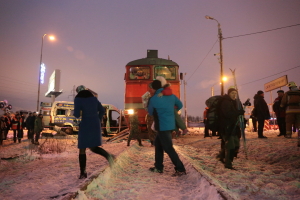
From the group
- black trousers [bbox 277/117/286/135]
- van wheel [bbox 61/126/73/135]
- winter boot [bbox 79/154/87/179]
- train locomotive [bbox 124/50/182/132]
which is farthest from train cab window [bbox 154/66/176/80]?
van wheel [bbox 61/126/73/135]

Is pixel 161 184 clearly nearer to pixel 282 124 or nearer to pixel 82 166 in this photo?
pixel 82 166

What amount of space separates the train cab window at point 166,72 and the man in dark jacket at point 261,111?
430 cm

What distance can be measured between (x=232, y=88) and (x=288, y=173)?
1.85 m

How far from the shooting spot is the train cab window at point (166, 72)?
1190 cm

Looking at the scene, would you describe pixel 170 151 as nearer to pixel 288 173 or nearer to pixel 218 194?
pixel 218 194

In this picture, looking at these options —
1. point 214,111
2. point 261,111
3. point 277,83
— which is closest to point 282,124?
point 261,111

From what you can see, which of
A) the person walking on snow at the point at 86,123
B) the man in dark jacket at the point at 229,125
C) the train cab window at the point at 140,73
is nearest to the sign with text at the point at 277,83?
the train cab window at the point at 140,73

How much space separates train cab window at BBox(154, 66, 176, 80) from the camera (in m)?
11.9

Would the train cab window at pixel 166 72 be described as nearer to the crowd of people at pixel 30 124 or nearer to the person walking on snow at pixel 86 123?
the crowd of people at pixel 30 124

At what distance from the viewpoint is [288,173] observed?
3947mm

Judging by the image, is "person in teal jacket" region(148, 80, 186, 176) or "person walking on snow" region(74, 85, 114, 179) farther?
"person in teal jacket" region(148, 80, 186, 176)

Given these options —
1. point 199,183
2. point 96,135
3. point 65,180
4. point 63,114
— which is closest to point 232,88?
point 199,183

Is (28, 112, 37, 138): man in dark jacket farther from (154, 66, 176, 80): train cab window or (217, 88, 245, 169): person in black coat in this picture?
(217, 88, 245, 169): person in black coat

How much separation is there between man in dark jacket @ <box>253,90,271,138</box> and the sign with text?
11.0m
